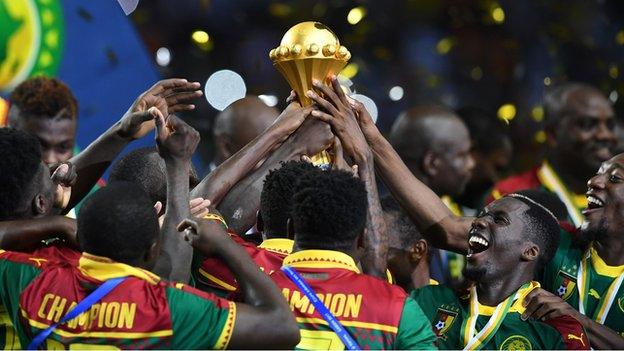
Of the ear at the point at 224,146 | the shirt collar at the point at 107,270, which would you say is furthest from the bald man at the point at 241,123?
the shirt collar at the point at 107,270

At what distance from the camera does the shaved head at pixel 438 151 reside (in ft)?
24.6

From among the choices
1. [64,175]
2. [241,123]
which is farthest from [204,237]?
[241,123]

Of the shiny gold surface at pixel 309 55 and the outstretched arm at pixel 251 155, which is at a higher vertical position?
the shiny gold surface at pixel 309 55

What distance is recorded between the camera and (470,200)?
8383 mm

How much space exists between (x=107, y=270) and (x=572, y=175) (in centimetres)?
440

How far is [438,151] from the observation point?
7.48 metres

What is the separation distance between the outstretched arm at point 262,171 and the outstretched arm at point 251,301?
116 cm

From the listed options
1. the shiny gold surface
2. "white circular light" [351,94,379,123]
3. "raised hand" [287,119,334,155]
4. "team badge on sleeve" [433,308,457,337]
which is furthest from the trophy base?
"white circular light" [351,94,379,123]

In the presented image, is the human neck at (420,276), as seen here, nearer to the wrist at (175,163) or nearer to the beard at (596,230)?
the beard at (596,230)

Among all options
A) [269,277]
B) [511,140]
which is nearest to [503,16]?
[511,140]

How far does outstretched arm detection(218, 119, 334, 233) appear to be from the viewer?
530 cm

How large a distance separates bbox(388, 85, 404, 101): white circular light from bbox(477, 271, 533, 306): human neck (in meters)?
3.95

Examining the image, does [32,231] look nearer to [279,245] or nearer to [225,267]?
[225,267]

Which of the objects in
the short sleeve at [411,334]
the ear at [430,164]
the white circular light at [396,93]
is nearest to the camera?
the short sleeve at [411,334]
